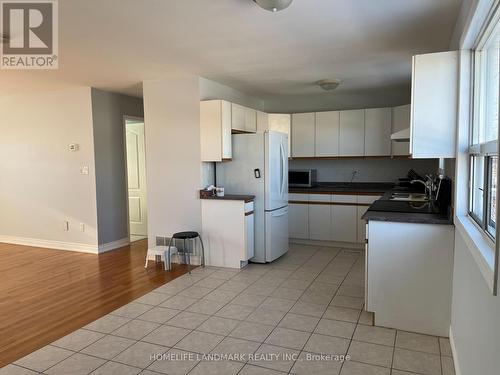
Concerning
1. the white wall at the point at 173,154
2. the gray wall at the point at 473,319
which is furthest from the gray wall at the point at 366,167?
the gray wall at the point at 473,319

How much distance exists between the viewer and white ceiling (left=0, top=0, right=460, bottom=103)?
2.51 meters

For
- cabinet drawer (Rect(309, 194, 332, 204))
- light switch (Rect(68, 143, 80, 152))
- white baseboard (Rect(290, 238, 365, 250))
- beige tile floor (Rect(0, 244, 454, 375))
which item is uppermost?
light switch (Rect(68, 143, 80, 152))

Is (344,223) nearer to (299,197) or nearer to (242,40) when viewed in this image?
(299,197)

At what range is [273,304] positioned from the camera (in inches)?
131

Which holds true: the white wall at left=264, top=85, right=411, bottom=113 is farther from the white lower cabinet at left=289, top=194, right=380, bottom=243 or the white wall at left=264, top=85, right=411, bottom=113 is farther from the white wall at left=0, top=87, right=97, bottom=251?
the white wall at left=0, top=87, right=97, bottom=251

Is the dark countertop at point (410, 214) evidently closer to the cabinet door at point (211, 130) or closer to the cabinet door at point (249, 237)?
the cabinet door at point (249, 237)

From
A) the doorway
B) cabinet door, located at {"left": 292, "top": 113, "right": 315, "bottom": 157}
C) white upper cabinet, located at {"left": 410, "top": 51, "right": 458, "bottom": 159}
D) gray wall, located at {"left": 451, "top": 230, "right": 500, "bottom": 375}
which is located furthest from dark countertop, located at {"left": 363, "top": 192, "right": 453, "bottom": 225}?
the doorway

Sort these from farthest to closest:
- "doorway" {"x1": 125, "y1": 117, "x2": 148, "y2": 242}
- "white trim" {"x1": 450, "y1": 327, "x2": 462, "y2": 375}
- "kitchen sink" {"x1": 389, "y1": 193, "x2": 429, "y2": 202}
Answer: "doorway" {"x1": 125, "y1": 117, "x2": 148, "y2": 242} → "kitchen sink" {"x1": 389, "y1": 193, "x2": 429, "y2": 202} → "white trim" {"x1": 450, "y1": 327, "x2": 462, "y2": 375}

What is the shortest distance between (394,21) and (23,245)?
608cm

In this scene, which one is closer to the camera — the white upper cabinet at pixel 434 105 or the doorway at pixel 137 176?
the white upper cabinet at pixel 434 105

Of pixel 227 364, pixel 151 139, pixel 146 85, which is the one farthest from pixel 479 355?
pixel 146 85

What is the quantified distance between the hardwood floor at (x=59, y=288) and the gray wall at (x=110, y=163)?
0.43 m

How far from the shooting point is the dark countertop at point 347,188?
525 centimetres

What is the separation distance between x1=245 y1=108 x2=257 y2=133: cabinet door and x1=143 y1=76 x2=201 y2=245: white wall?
2.54 ft
